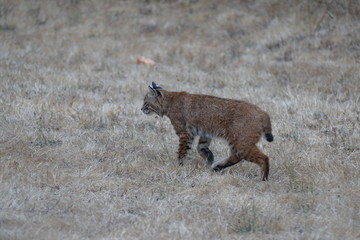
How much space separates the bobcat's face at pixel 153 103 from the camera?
31.0 ft

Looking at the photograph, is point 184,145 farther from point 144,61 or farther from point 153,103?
point 144,61

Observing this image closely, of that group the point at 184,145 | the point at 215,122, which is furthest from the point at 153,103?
the point at 215,122

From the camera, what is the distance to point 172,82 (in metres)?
14.8

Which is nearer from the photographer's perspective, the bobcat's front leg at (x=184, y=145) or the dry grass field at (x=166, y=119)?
the dry grass field at (x=166, y=119)

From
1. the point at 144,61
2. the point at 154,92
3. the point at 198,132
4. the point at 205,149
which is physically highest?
the point at 154,92

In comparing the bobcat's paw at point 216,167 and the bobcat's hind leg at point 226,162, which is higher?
the bobcat's hind leg at point 226,162

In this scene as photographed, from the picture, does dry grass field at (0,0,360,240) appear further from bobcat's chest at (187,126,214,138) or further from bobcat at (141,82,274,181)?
bobcat's chest at (187,126,214,138)

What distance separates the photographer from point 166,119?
36.9ft

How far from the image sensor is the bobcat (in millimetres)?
8062

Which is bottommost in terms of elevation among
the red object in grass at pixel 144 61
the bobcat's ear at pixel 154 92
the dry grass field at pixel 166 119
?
the red object in grass at pixel 144 61

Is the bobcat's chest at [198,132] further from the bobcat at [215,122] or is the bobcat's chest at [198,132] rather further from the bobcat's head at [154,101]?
the bobcat's head at [154,101]

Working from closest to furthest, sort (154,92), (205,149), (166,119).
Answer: (205,149) → (154,92) → (166,119)

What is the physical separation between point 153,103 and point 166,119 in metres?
1.72

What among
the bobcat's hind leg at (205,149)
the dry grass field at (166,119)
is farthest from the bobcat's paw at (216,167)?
the bobcat's hind leg at (205,149)
